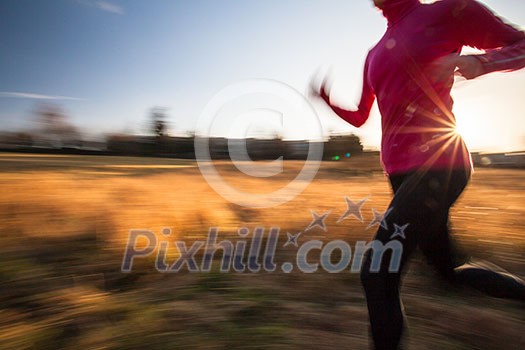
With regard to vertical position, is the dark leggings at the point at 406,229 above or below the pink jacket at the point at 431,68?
below

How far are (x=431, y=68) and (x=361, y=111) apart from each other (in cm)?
61

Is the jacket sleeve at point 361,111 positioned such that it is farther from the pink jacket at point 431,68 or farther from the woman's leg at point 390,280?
the woman's leg at point 390,280

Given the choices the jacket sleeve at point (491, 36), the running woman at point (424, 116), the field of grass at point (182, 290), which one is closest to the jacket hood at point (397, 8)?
the running woman at point (424, 116)

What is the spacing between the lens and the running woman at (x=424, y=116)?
4.39 ft

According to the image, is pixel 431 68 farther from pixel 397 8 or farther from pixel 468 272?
pixel 468 272

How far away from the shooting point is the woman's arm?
6.35ft

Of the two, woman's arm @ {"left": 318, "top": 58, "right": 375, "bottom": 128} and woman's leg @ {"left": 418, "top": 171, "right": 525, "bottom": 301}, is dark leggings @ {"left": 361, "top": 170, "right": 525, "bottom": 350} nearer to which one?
woman's leg @ {"left": 418, "top": 171, "right": 525, "bottom": 301}

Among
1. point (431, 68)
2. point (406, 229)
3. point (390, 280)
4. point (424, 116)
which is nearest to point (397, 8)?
point (431, 68)

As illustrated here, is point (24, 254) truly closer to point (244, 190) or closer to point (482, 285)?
point (482, 285)

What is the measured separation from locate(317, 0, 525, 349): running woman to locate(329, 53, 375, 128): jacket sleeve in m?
0.39

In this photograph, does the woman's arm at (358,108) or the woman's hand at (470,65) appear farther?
the woman's arm at (358,108)

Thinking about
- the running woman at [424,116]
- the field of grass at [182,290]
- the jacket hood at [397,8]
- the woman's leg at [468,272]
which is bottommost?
the field of grass at [182,290]

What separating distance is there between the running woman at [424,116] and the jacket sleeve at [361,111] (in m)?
0.39

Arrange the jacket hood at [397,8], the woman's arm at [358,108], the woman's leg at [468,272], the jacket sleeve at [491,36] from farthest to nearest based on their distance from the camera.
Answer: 1. the woman's arm at [358,108]
2. the woman's leg at [468,272]
3. the jacket hood at [397,8]
4. the jacket sleeve at [491,36]
